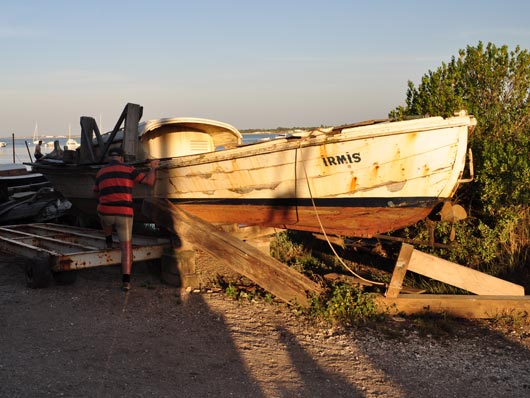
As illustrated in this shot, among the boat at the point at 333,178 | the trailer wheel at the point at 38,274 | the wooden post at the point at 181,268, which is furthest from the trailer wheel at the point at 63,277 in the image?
the boat at the point at 333,178

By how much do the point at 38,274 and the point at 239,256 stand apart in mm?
2640

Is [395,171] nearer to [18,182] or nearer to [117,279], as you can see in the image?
[117,279]

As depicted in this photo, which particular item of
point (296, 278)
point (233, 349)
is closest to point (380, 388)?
point (233, 349)

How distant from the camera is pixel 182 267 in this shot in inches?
295

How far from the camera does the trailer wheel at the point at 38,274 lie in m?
7.04

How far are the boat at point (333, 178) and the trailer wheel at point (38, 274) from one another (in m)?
2.09

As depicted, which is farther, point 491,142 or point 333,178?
point 491,142

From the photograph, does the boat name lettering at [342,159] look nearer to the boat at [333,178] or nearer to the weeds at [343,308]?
the boat at [333,178]

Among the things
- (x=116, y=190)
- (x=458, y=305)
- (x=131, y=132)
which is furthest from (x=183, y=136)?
(x=458, y=305)

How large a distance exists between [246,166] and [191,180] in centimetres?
100

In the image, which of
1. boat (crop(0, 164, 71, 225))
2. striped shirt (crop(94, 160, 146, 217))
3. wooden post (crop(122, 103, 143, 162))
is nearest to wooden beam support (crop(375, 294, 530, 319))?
striped shirt (crop(94, 160, 146, 217))

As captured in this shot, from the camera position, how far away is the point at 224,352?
5.25 metres

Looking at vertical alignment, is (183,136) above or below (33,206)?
above

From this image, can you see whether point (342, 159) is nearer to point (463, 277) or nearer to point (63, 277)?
point (463, 277)
